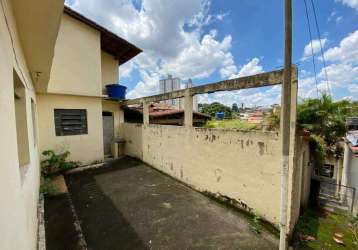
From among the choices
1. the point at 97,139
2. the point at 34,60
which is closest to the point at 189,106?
the point at 34,60

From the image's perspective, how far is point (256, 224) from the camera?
129 inches

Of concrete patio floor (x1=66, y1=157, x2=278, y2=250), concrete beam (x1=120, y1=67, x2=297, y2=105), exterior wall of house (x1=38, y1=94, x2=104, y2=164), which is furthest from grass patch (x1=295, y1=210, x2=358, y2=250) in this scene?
exterior wall of house (x1=38, y1=94, x2=104, y2=164)

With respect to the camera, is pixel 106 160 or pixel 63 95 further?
pixel 106 160

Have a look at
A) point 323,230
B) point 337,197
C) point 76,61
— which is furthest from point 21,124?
point 337,197

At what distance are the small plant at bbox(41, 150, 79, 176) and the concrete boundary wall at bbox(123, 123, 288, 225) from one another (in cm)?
360

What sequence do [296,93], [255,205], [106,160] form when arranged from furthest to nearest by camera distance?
[106,160], [255,205], [296,93]

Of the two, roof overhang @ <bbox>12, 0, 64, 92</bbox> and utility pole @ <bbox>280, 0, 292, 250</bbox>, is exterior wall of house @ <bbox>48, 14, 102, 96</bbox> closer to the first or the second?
roof overhang @ <bbox>12, 0, 64, 92</bbox>

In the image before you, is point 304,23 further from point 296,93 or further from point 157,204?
point 157,204

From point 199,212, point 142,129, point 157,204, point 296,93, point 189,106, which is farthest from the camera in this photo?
point 142,129

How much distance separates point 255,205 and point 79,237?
10.9 feet

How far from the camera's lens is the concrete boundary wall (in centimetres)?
317

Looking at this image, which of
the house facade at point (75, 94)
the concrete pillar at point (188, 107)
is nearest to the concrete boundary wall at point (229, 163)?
the concrete pillar at point (188, 107)

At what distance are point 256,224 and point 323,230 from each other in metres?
1.45

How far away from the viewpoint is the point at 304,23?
3.02 meters
